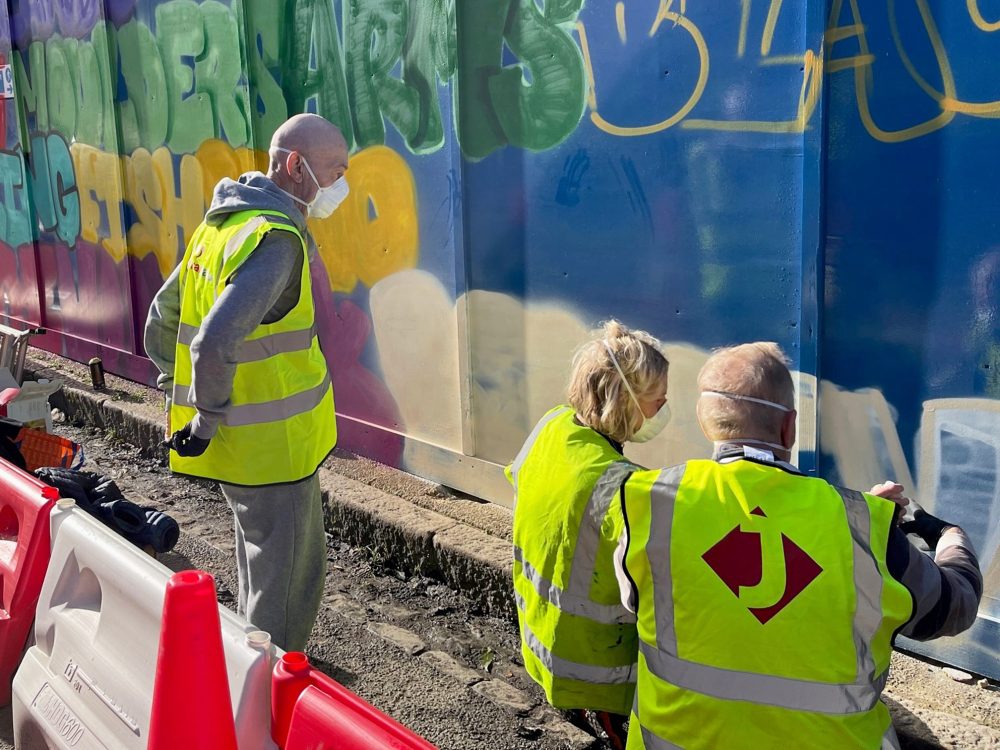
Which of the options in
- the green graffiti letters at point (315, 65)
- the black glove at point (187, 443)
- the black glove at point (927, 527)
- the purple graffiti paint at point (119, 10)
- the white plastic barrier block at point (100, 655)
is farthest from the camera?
the purple graffiti paint at point (119, 10)

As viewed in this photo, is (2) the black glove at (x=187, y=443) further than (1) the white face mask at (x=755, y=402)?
Yes

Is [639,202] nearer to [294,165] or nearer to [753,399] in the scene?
[294,165]

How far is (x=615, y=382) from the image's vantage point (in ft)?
8.29

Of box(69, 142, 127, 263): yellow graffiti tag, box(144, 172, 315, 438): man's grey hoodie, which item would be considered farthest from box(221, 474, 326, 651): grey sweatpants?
box(69, 142, 127, 263): yellow graffiti tag

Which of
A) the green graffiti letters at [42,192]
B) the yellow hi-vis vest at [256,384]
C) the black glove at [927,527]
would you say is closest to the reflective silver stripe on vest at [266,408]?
the yellow hi-vis vest at [256,384]

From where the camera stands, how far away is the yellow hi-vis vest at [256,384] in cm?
313

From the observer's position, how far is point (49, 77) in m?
9.02

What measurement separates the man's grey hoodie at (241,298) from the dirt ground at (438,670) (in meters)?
1.18

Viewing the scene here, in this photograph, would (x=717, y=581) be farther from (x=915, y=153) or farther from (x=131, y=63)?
(x=131, y=63)

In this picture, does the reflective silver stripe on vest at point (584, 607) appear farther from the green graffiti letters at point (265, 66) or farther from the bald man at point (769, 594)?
the green graffiti letters at point (265, 66)

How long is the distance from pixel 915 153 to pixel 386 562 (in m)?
2.97

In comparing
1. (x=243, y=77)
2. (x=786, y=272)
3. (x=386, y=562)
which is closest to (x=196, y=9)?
(x=243, y=77)

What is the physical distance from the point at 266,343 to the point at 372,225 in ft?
8.01

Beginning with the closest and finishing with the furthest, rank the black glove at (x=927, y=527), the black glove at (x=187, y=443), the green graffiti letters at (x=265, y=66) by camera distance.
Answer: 1. the black glove at (x=927, y=527)
2. the black glove at (x=187, y=443)
3. the green graffiti letters at (x=265, y=66)
